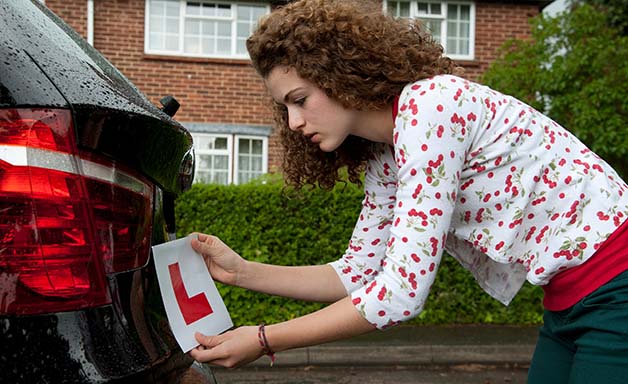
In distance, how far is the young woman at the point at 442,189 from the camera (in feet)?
4.89

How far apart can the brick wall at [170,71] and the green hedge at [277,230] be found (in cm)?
398

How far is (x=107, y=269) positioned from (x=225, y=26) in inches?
403

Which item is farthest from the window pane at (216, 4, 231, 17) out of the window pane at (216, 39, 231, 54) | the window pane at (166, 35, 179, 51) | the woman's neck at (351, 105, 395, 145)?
the woman's neck at (351, 105, 395, 145)

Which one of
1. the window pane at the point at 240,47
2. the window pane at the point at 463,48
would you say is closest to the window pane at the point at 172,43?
the window pane at the point at 240,47

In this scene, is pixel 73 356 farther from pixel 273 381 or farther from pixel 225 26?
pixel 225 26

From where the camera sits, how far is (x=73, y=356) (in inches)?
44.9

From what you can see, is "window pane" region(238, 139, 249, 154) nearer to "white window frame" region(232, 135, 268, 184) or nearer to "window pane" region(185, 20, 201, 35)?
"white window frame" region(232, 135, 268, 184)

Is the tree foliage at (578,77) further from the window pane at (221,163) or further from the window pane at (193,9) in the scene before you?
the window pane at (193,9)

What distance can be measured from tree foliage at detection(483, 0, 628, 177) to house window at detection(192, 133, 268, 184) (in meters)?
4.46

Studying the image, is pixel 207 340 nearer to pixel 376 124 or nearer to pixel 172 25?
pixel 376 124

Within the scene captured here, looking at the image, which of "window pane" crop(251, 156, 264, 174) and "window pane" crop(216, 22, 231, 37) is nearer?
"window pane" crop(216, 22, 231, 37)

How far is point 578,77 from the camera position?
23.9ft

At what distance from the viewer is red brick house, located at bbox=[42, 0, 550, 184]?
1052 centimetres

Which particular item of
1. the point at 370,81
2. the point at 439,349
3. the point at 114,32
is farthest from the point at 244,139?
the point at 370,81
